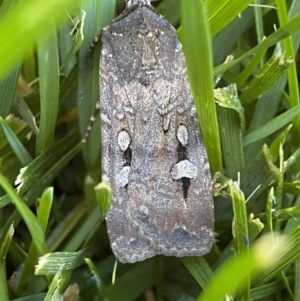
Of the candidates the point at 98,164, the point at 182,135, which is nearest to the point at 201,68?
the point at 182,135

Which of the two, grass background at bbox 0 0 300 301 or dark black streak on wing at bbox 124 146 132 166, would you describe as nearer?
grass background at bbox 0 0 300 301

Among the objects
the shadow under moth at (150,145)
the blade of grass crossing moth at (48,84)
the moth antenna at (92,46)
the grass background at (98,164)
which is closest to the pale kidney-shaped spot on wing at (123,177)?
the shadow under moth at (150,145)

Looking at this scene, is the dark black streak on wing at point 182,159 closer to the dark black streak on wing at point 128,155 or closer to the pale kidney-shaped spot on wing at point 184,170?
the pale kidney-shaped spot on wing at point 184,170

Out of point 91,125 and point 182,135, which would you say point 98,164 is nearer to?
point 91,125

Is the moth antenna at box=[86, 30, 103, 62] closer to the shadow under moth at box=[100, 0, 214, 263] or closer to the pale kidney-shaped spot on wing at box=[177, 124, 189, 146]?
the shadow under moth at box=[100, 0, 214, 263]

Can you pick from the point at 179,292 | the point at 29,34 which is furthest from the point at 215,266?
the point at 29,34

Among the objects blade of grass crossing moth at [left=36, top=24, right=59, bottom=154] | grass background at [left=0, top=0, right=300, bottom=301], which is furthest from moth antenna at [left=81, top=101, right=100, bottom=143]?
blade of grass crossing moth at [left=36, top=24, right=59, bottom=154]

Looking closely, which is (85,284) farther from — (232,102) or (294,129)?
(294,129)
